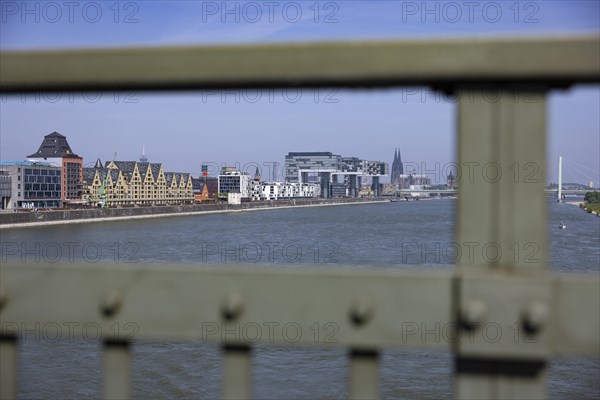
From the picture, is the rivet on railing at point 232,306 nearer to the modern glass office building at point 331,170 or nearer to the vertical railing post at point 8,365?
the vertical railing post at point 8,365

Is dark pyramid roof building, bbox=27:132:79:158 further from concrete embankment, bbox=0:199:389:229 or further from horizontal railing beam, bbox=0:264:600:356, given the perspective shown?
horizontal railing beam, bbox=0:264:600:356

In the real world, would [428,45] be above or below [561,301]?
above

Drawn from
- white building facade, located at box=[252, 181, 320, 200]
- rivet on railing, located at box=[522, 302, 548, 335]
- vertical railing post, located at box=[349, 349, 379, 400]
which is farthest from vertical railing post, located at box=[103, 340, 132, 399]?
white building facade, located at box=[252, 181, 320, 200]

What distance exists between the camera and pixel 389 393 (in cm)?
1058

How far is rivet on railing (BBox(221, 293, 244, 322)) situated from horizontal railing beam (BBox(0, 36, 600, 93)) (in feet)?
1.39

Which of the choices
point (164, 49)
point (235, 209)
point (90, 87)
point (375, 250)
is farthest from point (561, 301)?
point (235, 209)

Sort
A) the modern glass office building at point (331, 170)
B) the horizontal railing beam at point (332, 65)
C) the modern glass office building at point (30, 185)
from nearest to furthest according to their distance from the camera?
the horizontal railing beam at point (332, 65)
the modern glass office building at point (30, 185)
the modern glass office building at point (331, 170)

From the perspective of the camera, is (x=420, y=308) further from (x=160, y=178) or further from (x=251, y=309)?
(x=160, y=178)

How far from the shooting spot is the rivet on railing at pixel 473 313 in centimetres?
116

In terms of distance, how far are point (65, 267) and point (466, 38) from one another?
3.08 feet

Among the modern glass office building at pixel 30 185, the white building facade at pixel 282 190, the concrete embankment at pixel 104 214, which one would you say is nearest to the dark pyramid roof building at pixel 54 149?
the modern glass office building at pixel 30 185

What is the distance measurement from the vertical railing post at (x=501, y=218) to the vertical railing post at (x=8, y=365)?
995 mm

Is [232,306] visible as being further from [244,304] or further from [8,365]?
[8,365]

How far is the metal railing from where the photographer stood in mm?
1144
